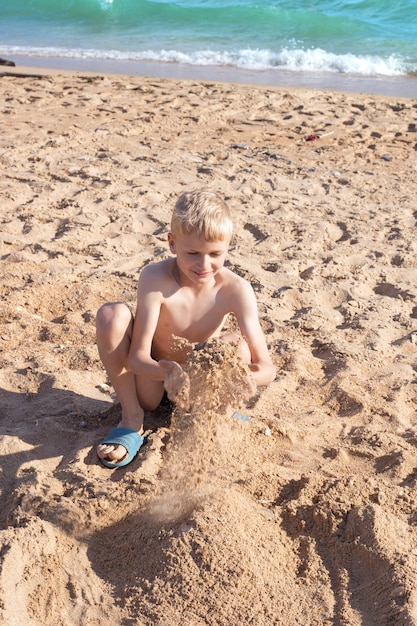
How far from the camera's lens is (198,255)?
110 inches

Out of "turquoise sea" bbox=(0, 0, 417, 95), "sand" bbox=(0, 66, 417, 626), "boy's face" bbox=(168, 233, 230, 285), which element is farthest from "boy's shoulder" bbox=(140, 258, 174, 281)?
"turquoise sea" bbox=(0, 0, 417, 95)

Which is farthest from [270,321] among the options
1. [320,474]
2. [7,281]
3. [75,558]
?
[75,558]

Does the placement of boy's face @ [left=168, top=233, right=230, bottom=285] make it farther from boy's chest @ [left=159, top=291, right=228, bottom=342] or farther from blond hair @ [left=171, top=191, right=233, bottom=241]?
boy's chest @ [left=159, top=291, right=228, bottom=342]

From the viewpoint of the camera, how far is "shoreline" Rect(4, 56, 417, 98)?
1088cm

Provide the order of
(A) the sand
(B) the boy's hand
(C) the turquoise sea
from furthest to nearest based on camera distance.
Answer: (C) the turquoise sea < (B) the boy's hand < (A) the sand

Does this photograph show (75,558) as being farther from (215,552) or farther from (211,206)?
(211,206)

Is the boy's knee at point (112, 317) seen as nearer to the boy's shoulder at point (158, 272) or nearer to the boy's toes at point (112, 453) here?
the boy's shoulder at point (158, 272)

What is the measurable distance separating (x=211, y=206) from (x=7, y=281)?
196cm

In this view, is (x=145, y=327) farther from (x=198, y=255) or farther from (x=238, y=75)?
(x=238, y=75)

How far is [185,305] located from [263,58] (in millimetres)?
11435

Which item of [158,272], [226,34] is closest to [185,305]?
[158,272]

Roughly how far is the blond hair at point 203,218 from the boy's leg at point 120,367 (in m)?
0.45

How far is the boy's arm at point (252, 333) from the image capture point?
2879mm

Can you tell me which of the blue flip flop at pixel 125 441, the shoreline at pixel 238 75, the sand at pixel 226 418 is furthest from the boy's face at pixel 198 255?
the shoreline at pixel 238 75
